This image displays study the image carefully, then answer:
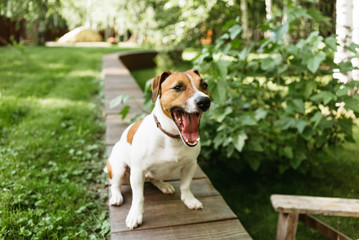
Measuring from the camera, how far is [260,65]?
125 inches

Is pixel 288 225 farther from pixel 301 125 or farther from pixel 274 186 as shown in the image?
pixel 274 186

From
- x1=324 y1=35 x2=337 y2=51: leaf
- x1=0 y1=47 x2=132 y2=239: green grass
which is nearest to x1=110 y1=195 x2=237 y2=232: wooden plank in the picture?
x1=0 y1=47 x2=132 y2=239: green grass

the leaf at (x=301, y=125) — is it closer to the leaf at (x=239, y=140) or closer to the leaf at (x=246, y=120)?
the leaf at (x=246, y=120)

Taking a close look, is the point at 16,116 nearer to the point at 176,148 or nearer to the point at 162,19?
the point at 176,148

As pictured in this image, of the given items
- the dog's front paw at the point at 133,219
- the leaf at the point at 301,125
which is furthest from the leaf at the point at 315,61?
the dog's front paw at the point at 133,219

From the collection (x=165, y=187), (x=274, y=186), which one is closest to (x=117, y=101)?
(x=165, y=187)

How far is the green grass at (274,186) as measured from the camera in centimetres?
298

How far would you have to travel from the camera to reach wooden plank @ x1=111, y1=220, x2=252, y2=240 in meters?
1.88

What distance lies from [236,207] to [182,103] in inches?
78.4

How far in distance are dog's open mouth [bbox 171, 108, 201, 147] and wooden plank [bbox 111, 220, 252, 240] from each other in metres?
0.62

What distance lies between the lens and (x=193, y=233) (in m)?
1.94

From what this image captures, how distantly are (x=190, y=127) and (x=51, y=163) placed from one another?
1.84m

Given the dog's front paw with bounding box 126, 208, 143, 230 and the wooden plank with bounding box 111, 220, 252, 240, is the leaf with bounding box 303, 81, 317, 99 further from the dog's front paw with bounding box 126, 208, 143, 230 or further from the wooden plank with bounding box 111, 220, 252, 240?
the dog's front paw with bounding box 126, 208, 143, 230

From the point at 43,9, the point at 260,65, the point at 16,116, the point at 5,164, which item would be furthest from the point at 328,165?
the point at 43,9
